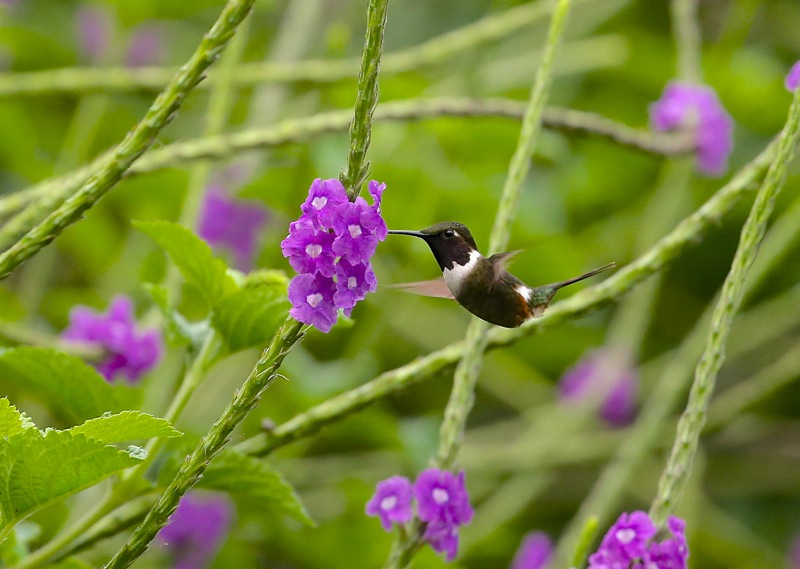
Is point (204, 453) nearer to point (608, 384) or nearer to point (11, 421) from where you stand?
point (11, 421)

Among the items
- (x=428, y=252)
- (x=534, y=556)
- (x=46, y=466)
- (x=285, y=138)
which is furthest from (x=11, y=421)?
(x=428, y=252)

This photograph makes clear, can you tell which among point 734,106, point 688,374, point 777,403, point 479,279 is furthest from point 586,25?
point 479,279

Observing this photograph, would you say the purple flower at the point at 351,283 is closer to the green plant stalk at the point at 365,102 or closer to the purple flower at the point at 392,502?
the green plant stalk at the point at 365,102

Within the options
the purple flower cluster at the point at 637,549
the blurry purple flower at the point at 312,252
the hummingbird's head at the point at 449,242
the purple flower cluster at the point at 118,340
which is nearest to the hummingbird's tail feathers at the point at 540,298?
the hummingbird's head at the point at 449,242

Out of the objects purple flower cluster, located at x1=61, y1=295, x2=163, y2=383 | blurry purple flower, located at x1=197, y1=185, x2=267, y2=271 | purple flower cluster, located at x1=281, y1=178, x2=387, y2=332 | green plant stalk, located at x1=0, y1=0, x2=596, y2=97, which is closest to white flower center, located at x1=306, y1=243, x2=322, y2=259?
purple flower cluster, located at x1=281, y1=178, x2=387, y2=332

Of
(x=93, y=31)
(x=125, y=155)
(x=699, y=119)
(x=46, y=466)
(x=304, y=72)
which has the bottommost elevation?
Answer: (x=46, y=466)
